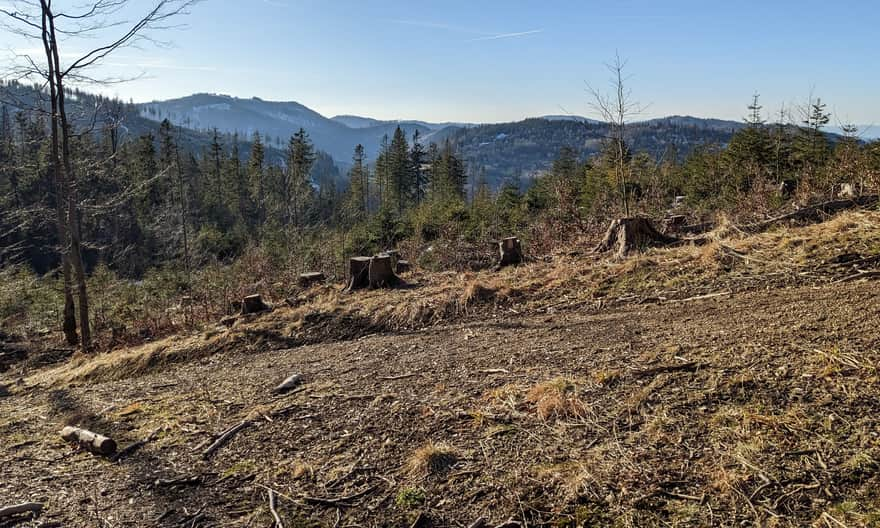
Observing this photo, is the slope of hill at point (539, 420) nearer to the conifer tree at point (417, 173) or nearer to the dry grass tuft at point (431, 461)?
the dry grass tuft at point (431, 461)

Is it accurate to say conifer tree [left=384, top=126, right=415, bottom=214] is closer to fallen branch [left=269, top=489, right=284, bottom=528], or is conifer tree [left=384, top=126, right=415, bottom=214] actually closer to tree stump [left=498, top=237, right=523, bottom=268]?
tree stump [left=498, top=237, right=523, bottom=268]

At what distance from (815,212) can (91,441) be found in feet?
27.5

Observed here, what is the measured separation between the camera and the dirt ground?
2.18m

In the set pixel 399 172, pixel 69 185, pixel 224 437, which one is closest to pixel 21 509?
pixel 224 437

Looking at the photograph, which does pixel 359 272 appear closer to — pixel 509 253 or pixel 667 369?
pixel 509 253

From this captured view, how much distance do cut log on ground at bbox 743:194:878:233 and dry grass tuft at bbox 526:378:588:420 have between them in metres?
4.94

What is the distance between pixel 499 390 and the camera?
3396 millimetres

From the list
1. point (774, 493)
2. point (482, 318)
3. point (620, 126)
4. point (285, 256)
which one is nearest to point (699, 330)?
point (774, 493)

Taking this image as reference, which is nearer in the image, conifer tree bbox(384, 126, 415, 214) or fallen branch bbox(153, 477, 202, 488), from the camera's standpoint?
fallen branch bbox(153, 477, 202, 488)

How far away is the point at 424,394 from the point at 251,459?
1187mm

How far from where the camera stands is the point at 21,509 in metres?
2.55

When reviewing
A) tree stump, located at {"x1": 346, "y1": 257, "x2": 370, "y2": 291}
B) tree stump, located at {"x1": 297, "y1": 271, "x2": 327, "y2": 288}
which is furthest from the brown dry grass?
tree stump, located at {"x1": 297, "y1": 271, "x2": 327, "y2": 288}

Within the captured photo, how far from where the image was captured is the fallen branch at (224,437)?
308cm

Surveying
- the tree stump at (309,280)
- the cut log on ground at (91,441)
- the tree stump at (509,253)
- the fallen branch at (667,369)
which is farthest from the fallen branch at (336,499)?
the tree stump at (309,280)
